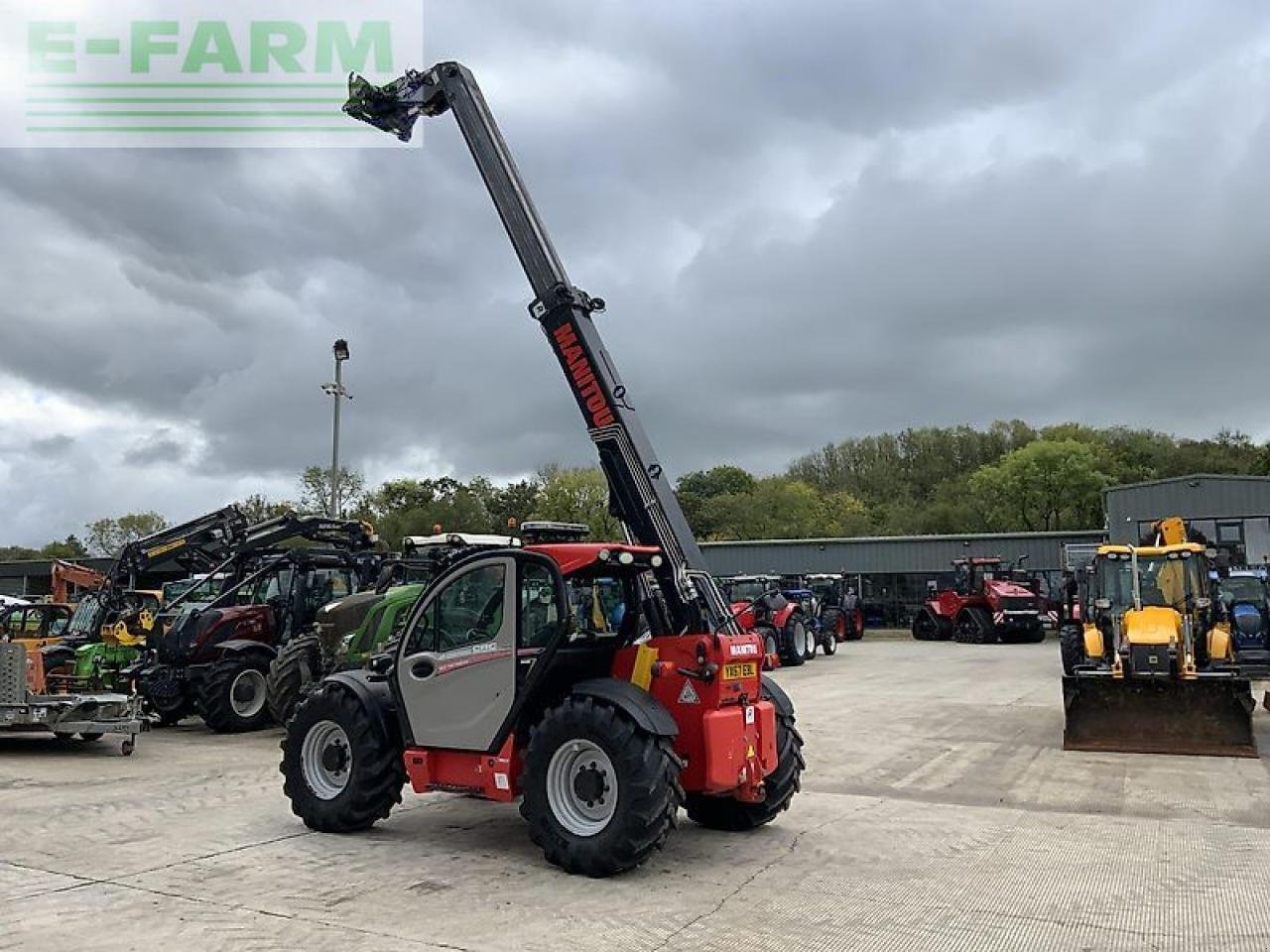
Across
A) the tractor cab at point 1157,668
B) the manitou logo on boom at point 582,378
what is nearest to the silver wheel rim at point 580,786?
the manitou logo on boom at point 582,378

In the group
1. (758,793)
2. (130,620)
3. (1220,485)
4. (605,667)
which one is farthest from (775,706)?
(1220,485)

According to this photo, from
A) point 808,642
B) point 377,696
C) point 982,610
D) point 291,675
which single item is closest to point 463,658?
point 377,696

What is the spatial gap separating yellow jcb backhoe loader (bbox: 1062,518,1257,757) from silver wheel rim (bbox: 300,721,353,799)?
7.52m

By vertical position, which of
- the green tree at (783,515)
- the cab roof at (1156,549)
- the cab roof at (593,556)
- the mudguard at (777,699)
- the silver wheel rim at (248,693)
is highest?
the green tree at (783,515)

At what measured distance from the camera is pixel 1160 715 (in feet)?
35.7

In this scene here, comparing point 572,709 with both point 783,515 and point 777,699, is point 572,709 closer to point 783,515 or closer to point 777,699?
point 777,699

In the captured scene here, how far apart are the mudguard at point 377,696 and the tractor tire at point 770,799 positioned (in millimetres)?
2076

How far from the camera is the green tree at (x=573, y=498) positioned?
52.7m

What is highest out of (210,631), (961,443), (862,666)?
(961,443)

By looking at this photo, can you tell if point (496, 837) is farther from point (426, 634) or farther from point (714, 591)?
point (714, 591)

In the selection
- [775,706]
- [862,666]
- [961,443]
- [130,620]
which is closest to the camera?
[775,706]

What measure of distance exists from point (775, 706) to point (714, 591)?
2.94 feet

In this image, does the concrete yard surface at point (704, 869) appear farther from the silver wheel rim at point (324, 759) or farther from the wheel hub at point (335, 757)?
the wheel hub at point (335, 757)

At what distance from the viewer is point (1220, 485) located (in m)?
33.6
